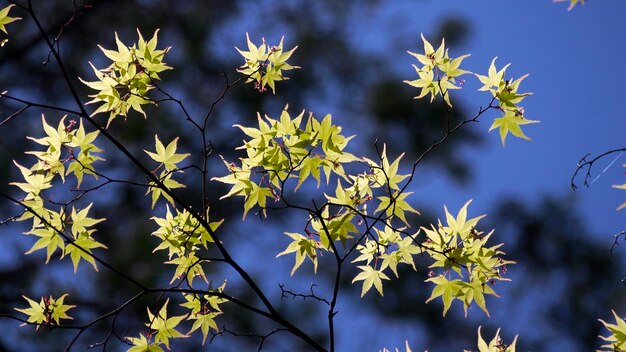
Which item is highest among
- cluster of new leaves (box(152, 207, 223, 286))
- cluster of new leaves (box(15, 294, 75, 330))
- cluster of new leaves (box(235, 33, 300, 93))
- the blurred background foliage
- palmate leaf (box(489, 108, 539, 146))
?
the blurred background foliage

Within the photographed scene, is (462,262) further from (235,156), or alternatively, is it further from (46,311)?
(235,156)

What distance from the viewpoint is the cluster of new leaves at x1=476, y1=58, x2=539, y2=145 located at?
4.37 feet

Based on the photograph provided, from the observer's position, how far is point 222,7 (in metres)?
6.39

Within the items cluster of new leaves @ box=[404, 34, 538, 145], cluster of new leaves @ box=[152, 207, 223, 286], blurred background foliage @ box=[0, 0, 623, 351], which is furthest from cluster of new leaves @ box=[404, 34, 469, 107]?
blurred background foliage @ box=[0, 0, 623, 351]

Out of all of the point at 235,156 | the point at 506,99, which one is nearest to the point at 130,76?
the point at 506,99

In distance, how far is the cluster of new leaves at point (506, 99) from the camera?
133cm

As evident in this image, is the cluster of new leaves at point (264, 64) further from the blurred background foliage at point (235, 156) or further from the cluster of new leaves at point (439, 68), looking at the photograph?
the blurred background foliage at point (235, 156)

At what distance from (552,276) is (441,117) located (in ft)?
7.51

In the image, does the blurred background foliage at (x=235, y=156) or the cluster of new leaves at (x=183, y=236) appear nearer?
the cluster of new leaves at (x=183, y=236)

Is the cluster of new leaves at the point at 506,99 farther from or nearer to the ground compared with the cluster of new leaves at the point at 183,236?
farther from the ground

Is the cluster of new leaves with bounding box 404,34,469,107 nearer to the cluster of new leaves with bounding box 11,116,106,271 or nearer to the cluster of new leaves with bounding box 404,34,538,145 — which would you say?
the cluster of new leaves with bounding box 404,34,538,145

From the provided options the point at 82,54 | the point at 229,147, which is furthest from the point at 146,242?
the point at 82,54

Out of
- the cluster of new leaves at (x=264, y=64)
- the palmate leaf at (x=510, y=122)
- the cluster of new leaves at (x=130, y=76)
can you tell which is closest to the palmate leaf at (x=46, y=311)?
the cluster of new leaves at (x=130, y=76)

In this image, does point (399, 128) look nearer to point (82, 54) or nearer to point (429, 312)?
point (429, 312)
